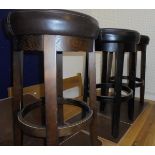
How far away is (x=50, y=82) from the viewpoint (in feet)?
2.10

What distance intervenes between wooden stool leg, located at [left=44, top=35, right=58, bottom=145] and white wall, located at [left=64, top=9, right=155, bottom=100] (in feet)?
4.11

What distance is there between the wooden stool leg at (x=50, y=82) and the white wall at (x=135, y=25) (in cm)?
125

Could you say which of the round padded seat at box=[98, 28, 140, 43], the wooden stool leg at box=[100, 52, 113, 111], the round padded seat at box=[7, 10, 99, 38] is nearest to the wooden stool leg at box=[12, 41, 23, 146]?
the round padded seat at box=[7, 10, 99, 38]

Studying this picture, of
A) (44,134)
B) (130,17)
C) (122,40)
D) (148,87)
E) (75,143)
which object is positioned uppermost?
(130,17)

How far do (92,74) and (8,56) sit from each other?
0.83 m

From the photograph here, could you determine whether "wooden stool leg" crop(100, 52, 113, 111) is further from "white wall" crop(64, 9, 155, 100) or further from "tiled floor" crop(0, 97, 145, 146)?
"white wall" crop(64, 9, 155, 100)

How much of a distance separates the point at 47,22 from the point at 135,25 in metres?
1.52

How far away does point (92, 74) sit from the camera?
33.0 inches

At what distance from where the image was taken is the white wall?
5.98 feet

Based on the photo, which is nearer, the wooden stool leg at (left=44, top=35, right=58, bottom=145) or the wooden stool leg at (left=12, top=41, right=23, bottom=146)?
the wooden stool leg at (left=44, top=35, right=58, bottom=145)
